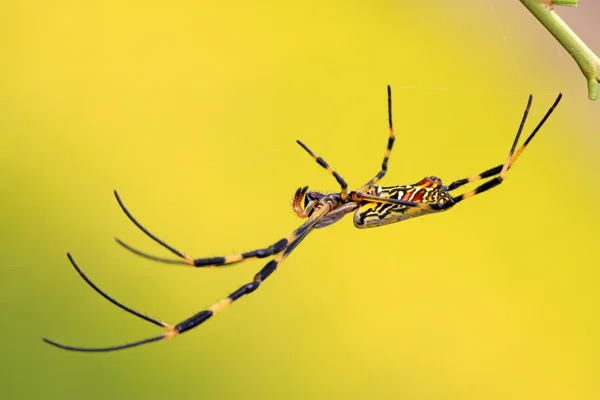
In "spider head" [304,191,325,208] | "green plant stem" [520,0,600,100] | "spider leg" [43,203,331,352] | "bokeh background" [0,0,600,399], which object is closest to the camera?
"green plant stem" [520,0,600,100]

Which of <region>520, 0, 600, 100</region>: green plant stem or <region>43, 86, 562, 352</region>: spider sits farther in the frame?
<region>43, 86, 562, 352</region>: spider

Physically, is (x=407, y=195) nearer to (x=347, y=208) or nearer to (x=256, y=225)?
(x=347, y=208)

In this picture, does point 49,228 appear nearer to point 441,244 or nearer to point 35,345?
point 35,345

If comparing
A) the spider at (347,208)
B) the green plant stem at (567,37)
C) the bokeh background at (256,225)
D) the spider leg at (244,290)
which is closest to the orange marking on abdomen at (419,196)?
the spider at (347,208)

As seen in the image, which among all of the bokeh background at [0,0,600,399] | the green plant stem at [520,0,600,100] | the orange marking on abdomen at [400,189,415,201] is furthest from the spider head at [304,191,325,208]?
the bokeh background at [0,0,600,399]

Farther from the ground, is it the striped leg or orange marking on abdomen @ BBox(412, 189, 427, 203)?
the striped leg

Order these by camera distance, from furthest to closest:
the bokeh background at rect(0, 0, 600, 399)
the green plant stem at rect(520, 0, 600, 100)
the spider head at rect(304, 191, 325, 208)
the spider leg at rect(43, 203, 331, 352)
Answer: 1. the bokeh background at rect(0, 0, 600, 399)
2. the spider head at rect(304, 191, 325, 208)
3. the spider leg at rect(43, 203, 331, 352)
4. the green plant stem at rect(520, 0, 600, 100)

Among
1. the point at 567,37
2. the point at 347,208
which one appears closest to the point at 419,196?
the point at 347,208

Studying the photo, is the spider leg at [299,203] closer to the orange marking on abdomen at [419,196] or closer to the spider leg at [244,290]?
the spider leg at [244,290]

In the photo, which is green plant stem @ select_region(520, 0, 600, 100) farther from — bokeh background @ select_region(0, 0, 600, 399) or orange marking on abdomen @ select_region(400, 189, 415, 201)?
bokeh background @ select_region(0, 0, 600, 399)
